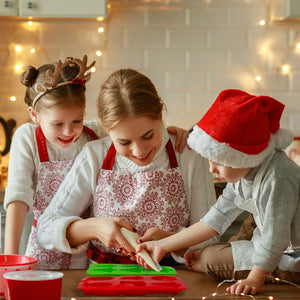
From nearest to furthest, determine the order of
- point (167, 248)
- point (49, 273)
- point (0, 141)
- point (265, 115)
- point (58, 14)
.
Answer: point (49, 273)
point (265, 115)
point (167, 248)
point (58, 14)
point (0, 141)

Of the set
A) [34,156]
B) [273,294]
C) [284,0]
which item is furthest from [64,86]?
[284,0]

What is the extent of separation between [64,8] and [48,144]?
1236mm

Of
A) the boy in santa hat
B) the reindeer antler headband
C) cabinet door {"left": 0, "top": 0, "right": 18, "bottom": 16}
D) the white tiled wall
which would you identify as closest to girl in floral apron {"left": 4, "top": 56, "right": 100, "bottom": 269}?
the reindeer antler headband

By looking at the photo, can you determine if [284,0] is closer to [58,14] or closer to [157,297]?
[58,14]

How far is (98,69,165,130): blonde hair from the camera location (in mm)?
1569

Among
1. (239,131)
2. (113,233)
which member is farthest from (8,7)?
(239,131)

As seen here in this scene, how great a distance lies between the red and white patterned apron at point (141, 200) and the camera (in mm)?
1685

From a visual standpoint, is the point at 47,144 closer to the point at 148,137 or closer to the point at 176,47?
the point at 148,137

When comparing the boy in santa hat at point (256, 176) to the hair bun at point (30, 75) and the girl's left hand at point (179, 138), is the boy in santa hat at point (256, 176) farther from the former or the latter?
the hair bun at point (30, 75)

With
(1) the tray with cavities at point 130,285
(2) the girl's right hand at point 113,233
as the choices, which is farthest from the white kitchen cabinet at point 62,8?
(1) the tray with cavities at point 130,285

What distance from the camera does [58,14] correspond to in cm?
287

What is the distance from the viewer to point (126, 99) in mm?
1593

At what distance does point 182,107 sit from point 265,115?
6.35 feet

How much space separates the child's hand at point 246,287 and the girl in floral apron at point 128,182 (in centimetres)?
36
